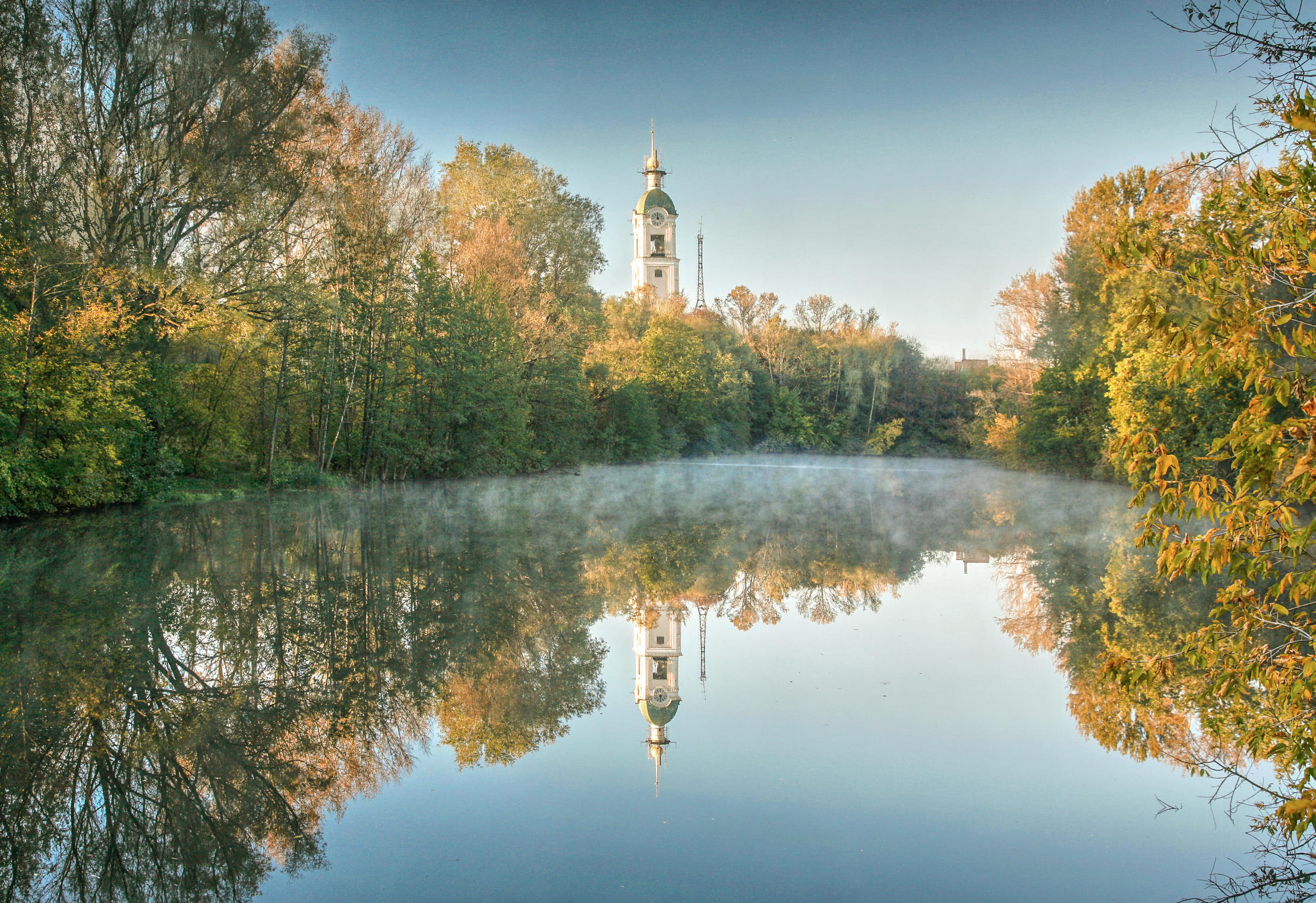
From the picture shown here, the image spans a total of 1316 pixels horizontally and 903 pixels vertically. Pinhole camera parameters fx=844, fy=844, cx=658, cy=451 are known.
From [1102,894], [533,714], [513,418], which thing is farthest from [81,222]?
[1102,894]

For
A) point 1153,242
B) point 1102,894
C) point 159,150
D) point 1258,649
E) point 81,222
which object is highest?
point 159,150

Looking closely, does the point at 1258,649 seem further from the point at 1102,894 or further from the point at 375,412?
the point at 375,412

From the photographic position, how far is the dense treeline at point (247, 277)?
14539 millimetres

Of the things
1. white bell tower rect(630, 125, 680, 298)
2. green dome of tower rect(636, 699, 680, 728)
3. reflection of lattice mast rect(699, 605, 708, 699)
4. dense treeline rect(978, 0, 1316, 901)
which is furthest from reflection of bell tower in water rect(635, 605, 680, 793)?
white bell tower rect(630, 125, 680, 298)

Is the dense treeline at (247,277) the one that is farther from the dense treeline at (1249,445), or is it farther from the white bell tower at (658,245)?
the white bell tower at (658,245)

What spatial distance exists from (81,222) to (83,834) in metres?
16.4

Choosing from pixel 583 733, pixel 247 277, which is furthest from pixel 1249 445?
pixel 247 277

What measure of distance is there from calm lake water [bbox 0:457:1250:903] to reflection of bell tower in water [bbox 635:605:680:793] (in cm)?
4

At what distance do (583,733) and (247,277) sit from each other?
16.8 m

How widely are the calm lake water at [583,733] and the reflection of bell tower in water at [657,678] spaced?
0.13 feet

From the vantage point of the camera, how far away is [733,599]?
9.16 meters

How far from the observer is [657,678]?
20.2ft

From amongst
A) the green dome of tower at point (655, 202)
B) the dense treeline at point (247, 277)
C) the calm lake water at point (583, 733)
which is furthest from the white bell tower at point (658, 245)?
the calm lake water at point (583, 733)

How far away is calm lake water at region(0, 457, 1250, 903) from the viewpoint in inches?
148
